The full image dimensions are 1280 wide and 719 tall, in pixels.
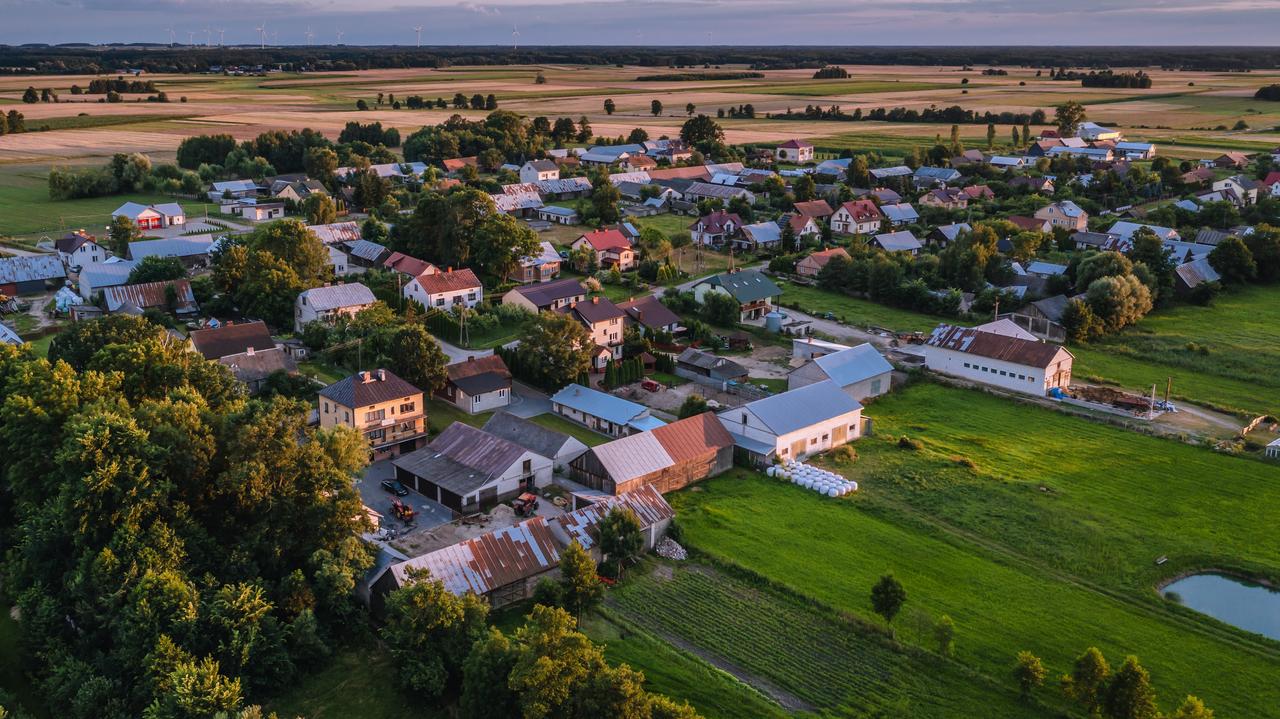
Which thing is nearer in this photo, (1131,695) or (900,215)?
(1131,695)

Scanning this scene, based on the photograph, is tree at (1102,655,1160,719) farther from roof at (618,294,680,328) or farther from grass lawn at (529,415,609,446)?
roof at (618,294,680,328)

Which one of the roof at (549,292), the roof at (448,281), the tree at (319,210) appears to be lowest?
the roof at (549,292)

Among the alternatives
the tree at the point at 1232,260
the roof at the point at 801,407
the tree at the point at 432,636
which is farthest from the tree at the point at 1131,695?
the tree at the point at 1232,260

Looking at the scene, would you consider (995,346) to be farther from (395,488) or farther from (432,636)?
(432,636)

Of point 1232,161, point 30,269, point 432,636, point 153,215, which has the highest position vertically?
point 1232,161

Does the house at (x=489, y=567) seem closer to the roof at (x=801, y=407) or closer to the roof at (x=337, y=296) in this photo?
the roof at (x=801, y=407)

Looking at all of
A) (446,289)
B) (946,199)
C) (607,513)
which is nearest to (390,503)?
(607,513)

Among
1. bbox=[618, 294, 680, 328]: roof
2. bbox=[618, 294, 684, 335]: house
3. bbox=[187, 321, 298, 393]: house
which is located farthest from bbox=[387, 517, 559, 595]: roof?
bbox=[618, 294, 680, 328]: roof

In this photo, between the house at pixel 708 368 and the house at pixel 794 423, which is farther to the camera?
the house at pixel 708 368
